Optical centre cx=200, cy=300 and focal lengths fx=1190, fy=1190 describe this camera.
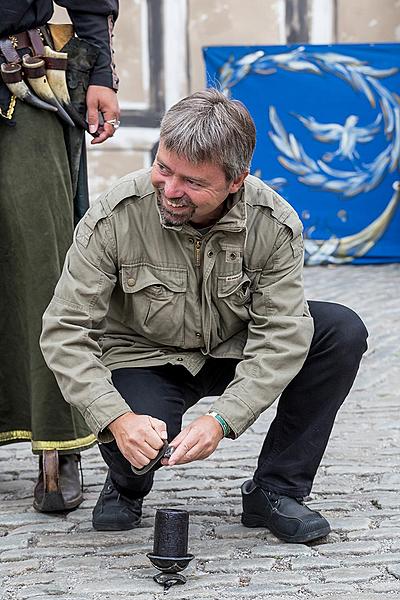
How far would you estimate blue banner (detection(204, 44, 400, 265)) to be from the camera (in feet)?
32.4

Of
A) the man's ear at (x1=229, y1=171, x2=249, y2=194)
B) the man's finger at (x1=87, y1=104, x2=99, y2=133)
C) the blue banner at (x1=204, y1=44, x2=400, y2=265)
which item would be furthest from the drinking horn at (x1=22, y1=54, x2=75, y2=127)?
the blue banner at (x1=204, y1=44, x2=400, y2=265)

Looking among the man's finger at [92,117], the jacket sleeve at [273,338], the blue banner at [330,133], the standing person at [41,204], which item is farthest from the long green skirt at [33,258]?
the blue banner at [330,133]

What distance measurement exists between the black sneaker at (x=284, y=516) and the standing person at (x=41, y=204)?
1.92 feet

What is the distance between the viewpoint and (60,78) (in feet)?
12.0

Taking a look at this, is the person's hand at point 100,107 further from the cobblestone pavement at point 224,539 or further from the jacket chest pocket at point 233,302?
the cobblestone pavement at point 224,539

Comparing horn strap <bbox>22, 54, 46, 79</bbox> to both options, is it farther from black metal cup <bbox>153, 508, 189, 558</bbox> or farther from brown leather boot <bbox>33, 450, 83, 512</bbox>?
black metal cup <bbox>153, 508, 189, 558</bbox>

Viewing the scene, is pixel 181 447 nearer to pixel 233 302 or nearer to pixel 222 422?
pixel 222 422

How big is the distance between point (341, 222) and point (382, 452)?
224 inches

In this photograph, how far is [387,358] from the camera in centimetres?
630

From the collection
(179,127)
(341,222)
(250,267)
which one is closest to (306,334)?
(250,267)

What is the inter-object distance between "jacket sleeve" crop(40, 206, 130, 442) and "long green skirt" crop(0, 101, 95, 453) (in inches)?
17.7

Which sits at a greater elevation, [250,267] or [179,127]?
[179,127]

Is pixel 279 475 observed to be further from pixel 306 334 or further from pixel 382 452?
pixel 382 452

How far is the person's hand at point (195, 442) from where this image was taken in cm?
300
